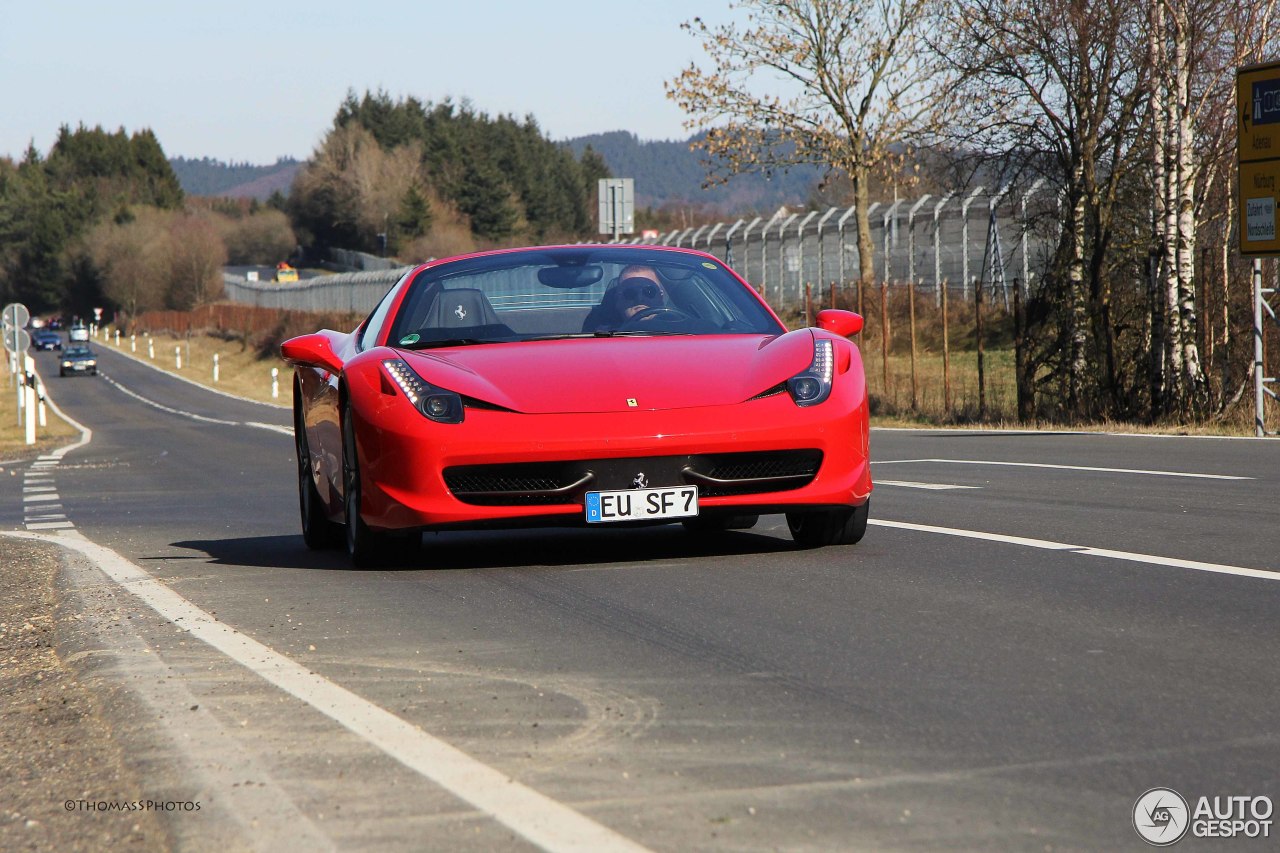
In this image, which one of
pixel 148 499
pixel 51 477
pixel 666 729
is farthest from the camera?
pixel 51 477

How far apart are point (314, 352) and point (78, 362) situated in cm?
8517

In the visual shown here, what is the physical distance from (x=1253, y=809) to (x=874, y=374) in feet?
105

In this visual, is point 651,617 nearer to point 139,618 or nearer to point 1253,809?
point 139,618

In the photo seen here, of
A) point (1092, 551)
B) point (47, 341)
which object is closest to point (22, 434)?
point (1092, 551)

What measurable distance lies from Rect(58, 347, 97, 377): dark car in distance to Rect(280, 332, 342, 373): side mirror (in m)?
84.4

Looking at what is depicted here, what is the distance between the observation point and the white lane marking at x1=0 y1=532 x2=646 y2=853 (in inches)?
143

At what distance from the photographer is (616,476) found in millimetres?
7410

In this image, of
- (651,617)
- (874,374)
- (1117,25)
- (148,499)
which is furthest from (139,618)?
(874,374)

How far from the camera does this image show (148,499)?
15945 millimetres

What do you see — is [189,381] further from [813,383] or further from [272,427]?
[813,383]
